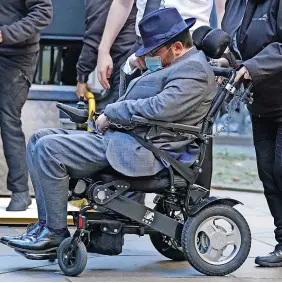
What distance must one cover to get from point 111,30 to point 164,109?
178cm

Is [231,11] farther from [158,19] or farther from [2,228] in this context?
[2,228]

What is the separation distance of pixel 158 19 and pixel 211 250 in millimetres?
1331

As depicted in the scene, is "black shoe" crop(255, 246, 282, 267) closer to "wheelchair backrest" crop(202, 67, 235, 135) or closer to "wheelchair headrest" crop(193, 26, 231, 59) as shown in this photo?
"wheelchair backrest" crop(202, 67, 235, 135)

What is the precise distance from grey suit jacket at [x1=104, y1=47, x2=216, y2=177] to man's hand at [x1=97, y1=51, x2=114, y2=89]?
1.35 m

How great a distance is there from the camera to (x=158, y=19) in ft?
16.9

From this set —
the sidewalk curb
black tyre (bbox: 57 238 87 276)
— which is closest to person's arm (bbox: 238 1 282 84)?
black tyre (bbox: 57 238 87 276)

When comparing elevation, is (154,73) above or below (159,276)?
above

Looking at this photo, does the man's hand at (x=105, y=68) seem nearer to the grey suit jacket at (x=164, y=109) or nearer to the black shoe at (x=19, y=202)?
the black shoe at (x=19, y=202)

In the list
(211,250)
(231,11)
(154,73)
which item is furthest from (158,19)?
(211,250)

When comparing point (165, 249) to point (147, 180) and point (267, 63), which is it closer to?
point (147, 180)

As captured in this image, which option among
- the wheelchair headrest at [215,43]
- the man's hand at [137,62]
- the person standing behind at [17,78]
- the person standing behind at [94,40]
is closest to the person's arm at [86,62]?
the person standing behind at [94,40]

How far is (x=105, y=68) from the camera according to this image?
21.1 feet

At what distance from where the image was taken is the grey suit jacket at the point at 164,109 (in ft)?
16.0

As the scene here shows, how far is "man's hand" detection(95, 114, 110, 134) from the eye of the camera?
511cm
